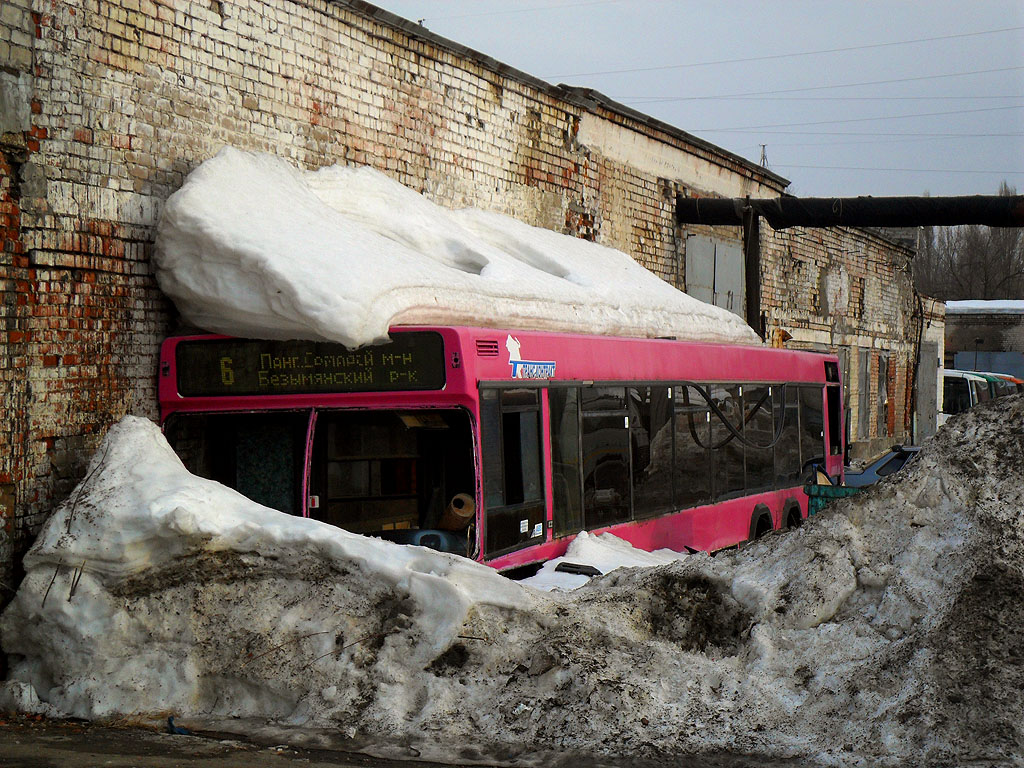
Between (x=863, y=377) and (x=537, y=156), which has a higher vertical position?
(x=537, y=156)

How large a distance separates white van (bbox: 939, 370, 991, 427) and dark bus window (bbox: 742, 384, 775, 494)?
1047 inches

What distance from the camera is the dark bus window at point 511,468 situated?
321 inches

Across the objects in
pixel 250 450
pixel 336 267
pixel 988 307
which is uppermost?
pixel 988 307

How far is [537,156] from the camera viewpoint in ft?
52.6

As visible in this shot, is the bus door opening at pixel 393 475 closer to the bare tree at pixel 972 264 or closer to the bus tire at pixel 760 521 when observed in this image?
the bus tire at pixel 760 521

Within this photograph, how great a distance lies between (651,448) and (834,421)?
6514 millimetres

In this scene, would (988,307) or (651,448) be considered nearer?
(651,448)

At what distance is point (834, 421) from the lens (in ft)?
55.3

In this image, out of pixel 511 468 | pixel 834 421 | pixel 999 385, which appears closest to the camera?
pixel 511 468

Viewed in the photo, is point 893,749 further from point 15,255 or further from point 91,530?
point 15,255

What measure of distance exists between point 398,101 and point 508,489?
575 centimetres

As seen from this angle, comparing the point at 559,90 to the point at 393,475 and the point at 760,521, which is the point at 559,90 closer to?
the point at 760,521

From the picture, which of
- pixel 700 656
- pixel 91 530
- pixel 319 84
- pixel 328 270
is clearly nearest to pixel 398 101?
pixel 319 84

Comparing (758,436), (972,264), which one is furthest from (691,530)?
(972,264)
